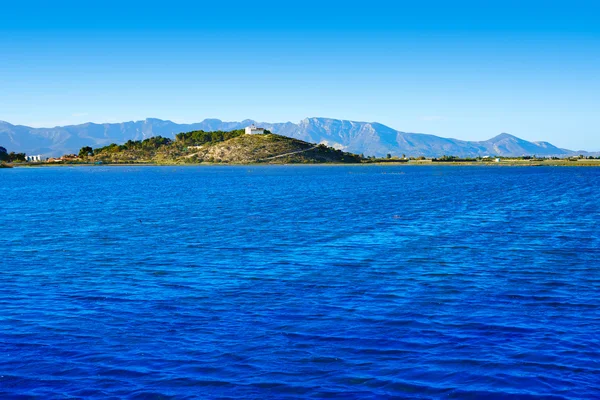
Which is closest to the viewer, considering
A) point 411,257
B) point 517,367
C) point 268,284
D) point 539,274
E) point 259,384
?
point 259,384

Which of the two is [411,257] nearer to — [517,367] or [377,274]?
[377,274]

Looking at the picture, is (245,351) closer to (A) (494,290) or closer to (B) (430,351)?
(B) (430,351)

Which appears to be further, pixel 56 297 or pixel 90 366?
pixel 56 297

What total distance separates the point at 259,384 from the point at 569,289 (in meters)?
17.4

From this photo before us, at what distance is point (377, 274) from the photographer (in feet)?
105

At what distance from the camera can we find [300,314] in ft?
78.2

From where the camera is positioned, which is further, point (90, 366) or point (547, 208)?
Answer: point (547, 208)

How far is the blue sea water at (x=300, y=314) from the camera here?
17.3 meters

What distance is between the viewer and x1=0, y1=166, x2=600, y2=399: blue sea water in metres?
17.3

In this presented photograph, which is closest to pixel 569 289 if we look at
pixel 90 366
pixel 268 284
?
pixel 268 284

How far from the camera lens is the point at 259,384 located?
17.1 m

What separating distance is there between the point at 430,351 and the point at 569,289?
1178cm

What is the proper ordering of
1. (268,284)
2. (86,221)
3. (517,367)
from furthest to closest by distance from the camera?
(86,221) < (268,284) < (517,367)

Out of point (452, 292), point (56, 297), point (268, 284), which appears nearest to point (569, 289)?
point (452, 292)
